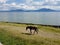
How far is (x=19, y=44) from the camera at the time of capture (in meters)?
19.6

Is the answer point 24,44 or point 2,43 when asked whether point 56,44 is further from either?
point 2,43

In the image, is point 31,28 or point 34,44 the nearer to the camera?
point 34,44

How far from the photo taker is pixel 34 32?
29.6 metres

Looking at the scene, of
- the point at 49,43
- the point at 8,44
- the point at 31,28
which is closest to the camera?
the point at 8,44

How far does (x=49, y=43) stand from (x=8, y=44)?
413cm

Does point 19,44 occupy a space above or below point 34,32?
above

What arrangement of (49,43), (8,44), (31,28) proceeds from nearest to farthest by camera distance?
(8,44), (49,43), (31,28)

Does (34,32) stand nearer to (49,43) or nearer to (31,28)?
(31,28)

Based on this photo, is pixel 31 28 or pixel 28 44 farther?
pixel 31 28

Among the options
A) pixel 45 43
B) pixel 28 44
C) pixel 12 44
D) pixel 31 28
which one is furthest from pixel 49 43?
pixel 31 28

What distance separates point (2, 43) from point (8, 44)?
812 millimetres

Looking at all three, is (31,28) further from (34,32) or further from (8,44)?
(8,44)

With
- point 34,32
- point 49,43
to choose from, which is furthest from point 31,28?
point 49,43

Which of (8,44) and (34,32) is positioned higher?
(8,44)
